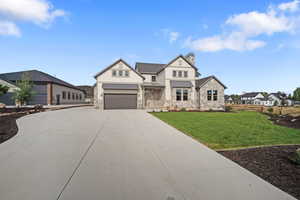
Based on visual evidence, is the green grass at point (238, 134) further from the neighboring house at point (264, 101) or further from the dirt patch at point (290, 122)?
the neighboring house at point (264, 101)

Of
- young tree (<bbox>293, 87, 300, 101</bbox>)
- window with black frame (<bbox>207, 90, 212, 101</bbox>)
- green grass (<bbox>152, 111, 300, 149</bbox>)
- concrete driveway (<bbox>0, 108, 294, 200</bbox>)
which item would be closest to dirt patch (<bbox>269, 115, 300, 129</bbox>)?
green grass (<bbox>152, 111, 300, 149</bbox>)

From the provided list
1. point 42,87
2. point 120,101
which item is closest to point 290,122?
point 120,101

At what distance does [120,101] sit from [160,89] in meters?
6.91

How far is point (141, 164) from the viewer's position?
3818 mm

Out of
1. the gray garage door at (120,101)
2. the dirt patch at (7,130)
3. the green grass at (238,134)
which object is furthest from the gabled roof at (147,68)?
the dirt patch at (7,130)

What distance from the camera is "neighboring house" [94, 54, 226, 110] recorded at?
850 inches

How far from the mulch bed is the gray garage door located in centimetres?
1815

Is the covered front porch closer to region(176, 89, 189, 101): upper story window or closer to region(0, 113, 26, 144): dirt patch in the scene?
region(176, 89, 189, 101): upper story window

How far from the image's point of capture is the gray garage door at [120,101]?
851 inches

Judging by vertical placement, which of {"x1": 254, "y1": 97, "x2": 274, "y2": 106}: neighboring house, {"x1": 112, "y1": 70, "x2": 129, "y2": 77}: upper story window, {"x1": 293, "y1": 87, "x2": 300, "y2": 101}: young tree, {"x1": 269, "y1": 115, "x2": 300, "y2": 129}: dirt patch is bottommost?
{"x1": 269, "y1": 115, "x2": 300, "y2": 129}: dirt patch

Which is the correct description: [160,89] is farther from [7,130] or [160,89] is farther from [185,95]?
[7,130]

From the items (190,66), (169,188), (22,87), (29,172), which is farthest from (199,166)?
(22,87)

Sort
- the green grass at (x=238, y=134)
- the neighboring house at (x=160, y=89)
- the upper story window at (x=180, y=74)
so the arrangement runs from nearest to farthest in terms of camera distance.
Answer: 1. the green grass at (x=238, y=134)
2. the neighboring house at (x=160, y=89)
3. the upper story window at (x=180, y=74)

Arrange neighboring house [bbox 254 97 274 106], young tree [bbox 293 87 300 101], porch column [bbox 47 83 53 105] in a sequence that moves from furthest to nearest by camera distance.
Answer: neighboring house [bbox 254 97 274 106] < young tree [bbox 293 87 300 101] < porch column [bbox 47 83 53 105]
